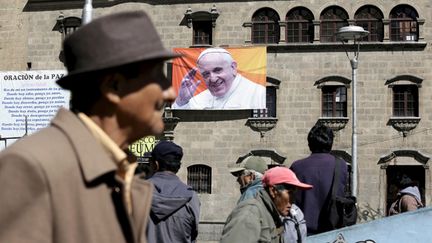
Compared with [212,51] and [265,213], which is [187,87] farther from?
[265,213]

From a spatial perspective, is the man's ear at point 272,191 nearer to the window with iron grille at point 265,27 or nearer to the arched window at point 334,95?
the arched window at point 334,95

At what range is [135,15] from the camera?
7.01 ft

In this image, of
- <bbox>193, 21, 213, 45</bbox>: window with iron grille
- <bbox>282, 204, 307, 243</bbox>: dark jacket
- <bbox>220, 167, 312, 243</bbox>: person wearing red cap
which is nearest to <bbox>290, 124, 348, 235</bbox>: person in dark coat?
<bbox>282, 204, 307, 243</bbox>: dark jacket

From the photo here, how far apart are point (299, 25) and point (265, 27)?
1.46m

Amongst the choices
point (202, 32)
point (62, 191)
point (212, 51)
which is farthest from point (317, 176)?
point (202, 32)

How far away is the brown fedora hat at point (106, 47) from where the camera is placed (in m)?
2.02

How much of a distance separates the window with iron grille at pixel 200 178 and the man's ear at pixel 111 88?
29.7 m

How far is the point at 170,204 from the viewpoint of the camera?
6.09 m

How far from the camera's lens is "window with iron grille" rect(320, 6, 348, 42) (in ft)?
103

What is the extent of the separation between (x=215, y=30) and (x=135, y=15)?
30.4 meters

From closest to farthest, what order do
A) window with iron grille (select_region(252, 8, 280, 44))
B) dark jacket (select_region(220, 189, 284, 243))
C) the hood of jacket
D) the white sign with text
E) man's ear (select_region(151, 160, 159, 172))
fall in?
dark jacket (select_region(220, 189, 284, 243)) < the hood of jacket < man's ear (select_region(151, 160, 159, 172)) < the white sign with text < window with iron grille (select_region(252, 8, 280, 44))

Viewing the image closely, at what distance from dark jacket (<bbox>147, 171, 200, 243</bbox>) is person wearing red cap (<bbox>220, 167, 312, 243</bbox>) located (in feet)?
3.91

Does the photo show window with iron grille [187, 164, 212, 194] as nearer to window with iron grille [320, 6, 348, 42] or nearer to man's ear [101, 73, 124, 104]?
window with iron grille [320, 6, 348, 42]

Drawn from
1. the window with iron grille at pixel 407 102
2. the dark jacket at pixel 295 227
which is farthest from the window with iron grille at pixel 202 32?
the dark jacket at pixel 295 227
